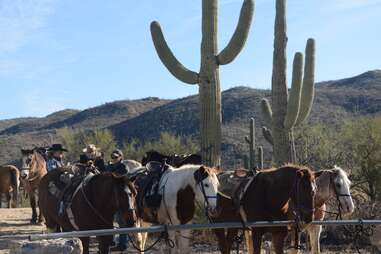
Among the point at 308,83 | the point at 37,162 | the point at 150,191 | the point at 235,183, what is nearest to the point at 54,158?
the point at 37,162

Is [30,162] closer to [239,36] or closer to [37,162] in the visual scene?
[37,162]

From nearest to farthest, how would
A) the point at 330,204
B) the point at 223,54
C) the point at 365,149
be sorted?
the point at 330,204 < the point at 223,54 < the point at 365,149

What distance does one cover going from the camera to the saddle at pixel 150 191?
10227 millimetres

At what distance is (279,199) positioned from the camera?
9.25 metres

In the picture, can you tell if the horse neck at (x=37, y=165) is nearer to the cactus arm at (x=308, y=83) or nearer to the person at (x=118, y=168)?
the person at (x=118, y=168)

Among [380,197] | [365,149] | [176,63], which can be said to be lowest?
[380,197]

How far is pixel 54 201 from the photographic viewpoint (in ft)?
37.5

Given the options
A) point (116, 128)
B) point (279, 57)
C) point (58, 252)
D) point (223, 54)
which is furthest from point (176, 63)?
point (116, 128)

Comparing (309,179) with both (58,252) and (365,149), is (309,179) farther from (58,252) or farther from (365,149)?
(365,149)

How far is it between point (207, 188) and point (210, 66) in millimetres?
6612

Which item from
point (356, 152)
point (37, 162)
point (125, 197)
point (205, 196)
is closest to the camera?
point (125, 197)

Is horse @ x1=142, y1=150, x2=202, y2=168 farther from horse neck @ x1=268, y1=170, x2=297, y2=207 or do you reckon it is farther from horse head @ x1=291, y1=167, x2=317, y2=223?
horse head @ x1=291, y1=167, x2=317, y2=223

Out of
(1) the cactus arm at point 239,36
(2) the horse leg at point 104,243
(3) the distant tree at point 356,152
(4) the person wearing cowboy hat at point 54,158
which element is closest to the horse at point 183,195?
(2) the horse leg at point 104,243

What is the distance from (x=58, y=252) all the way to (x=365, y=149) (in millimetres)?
15761
